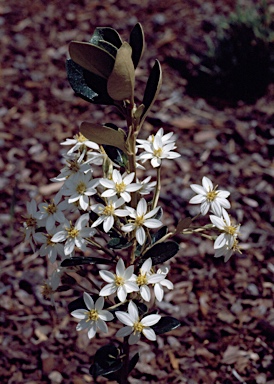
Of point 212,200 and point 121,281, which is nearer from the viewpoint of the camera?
point 121,281

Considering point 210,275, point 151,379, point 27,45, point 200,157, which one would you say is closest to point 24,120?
point 27,45

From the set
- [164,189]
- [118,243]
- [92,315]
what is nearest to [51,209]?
[118,243]

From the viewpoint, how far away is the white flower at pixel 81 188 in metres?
1.70

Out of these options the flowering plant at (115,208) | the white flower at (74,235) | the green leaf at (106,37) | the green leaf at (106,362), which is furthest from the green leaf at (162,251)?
the green leaf at (106,37)

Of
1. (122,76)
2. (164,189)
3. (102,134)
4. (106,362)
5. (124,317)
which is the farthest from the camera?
(164,189)

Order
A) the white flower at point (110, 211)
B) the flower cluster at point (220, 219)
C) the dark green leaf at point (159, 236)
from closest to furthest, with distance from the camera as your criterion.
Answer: the white flower at point (110, 211), the flower cluster at point (220, 219), the dark green leaf at point (159, 236)

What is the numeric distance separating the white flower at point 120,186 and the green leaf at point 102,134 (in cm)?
10

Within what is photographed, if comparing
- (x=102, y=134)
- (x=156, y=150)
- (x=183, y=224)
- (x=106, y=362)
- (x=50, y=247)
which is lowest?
(x=106, y=362)

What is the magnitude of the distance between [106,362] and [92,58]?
106cm

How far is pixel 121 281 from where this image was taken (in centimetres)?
169

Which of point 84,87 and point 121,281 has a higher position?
point 84,87

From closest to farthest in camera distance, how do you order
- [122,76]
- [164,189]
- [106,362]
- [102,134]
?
1. [122,76]
2. [102,134]
3. [106,362]
4. [164,189]

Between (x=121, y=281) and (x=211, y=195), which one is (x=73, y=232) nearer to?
(x=121, y=281)

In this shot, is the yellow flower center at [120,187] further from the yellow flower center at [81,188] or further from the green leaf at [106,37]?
the green leaf at [106,37]
